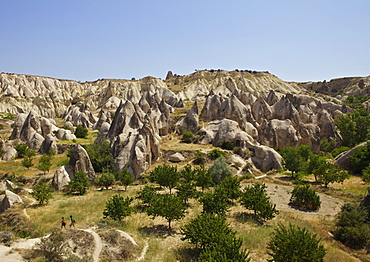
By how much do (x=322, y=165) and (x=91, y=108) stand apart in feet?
259

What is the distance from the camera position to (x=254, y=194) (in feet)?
58.8

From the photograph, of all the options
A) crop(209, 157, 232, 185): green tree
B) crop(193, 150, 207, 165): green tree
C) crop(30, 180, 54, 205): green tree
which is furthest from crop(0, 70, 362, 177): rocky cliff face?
crop(30, 180, 54, 205): green tree

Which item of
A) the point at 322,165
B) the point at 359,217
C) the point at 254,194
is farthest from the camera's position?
the point at 322,165

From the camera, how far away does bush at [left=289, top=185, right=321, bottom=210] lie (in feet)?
66.1

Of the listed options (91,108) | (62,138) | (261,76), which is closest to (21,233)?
(62,138)

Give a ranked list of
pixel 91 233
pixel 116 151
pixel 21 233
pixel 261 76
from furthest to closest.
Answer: pixel 261 76
pixel 116 151
pixel 21 233
pixel 91 233

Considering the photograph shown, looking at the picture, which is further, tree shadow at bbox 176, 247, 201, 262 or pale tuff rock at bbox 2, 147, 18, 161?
pale tuff rock at bbox 2, 147, 18, 161

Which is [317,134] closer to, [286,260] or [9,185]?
[286,260]

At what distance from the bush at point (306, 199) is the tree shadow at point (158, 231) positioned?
11680mm

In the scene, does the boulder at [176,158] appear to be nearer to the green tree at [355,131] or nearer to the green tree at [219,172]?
the green tree at [219,172]

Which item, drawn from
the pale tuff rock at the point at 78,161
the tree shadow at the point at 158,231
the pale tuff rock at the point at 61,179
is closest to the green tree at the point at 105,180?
the pale tuff rock at the point at 78,161

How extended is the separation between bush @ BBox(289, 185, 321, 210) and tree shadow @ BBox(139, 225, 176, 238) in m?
11.7

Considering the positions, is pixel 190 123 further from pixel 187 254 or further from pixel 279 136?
pixel 187 254

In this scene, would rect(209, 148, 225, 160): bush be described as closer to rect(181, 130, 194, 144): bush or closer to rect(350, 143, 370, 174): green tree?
rect(181, 130, 194, 144): bush
